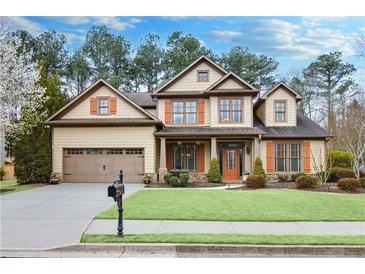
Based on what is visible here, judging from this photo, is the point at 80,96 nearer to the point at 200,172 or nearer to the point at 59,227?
the point at 200,172

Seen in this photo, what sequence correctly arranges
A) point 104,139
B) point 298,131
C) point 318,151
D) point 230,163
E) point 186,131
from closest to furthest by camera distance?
point 104,139, point 186,131, point 318,151, point 298,131, point 230,163

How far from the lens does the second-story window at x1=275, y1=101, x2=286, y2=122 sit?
69.9 ft

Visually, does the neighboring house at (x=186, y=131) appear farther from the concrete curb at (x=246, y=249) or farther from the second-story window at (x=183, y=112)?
the concrete curb at (x=246, y=249)

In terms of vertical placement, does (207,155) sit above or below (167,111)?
below

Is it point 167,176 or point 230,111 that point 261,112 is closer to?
point 230,111

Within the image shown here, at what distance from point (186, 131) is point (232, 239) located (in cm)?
1361

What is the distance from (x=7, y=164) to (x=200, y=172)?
41.4 ft

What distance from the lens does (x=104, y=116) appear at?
63.9ft

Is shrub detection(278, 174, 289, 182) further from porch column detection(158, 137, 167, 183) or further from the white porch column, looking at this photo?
porch column detection(158, 137, 167, 183)

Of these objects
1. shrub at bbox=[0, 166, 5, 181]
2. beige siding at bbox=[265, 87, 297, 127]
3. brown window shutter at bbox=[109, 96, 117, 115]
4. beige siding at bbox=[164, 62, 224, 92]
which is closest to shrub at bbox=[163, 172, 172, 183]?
brown window shutter at bbox=[109, 96, 117, 115]

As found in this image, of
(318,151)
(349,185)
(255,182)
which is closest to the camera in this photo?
(349,185)

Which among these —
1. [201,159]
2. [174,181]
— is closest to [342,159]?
[201,159]

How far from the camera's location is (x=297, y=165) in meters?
20.5

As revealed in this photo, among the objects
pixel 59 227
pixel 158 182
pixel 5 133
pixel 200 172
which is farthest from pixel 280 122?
pixel 59 227
